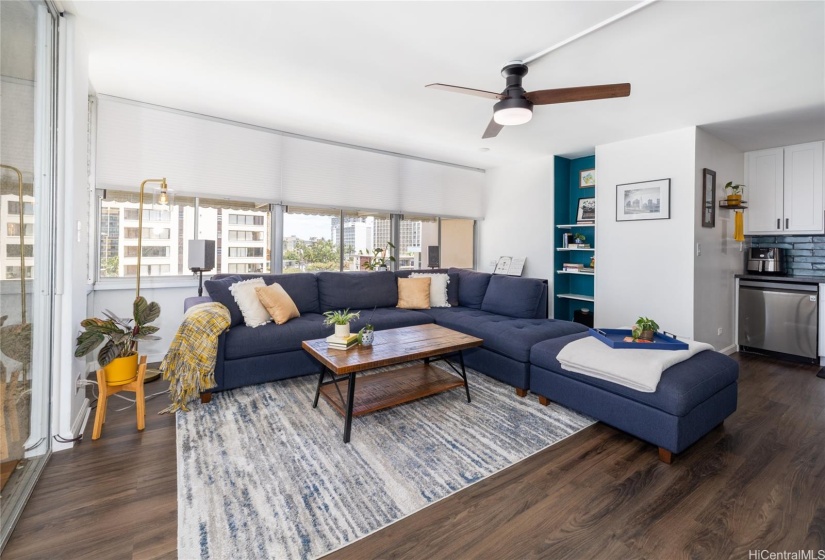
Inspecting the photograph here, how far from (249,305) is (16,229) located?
176 centimetres

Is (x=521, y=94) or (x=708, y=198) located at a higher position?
(x=521, y=94)

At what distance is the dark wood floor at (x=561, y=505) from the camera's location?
154 cm

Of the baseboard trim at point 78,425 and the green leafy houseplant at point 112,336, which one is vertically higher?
the green leafy houseplant at point 112,336

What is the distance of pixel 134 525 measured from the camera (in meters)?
1.62

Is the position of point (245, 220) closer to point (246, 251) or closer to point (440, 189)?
point (246, 251)

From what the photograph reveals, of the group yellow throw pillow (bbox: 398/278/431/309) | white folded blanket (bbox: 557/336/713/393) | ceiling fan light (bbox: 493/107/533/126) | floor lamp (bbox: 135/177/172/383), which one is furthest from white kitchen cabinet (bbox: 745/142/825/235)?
floor lamp (bbox: 135/177/172/383)

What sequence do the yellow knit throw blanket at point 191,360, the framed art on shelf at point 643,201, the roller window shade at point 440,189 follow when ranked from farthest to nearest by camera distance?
the roller window shade at point 440,189 → the framed art on shelf at point 643,201 → the yellow knit throw blanket at point 191,360

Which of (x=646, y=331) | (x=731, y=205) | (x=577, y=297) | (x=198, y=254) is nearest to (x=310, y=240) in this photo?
(x=198, y=254)

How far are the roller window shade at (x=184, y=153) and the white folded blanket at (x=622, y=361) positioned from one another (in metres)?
3.62

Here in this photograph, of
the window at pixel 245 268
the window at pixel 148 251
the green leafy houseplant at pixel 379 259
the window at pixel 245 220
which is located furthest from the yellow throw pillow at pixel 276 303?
the green leafy houseplant at pixel 379 259

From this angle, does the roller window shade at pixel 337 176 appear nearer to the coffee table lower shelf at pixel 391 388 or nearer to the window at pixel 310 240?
the window at pixel 310 240

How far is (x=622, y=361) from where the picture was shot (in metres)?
2.36

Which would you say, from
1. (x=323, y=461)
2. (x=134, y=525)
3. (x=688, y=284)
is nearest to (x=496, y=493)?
(x=323, y=461)

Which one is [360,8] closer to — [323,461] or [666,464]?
[323,461]
